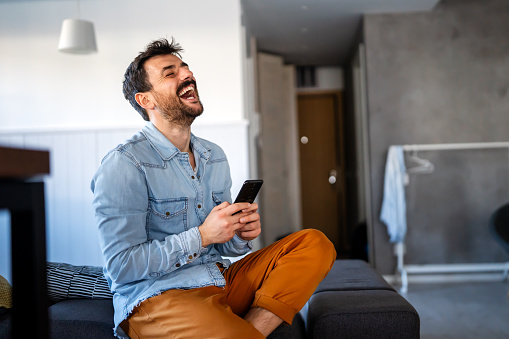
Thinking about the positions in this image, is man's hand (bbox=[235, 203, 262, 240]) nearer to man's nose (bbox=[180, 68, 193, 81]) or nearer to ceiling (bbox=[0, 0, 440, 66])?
man's nose (bbox=[180, 68, 193, 81])

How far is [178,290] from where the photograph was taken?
4.52 ft

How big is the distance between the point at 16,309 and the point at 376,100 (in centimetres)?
377

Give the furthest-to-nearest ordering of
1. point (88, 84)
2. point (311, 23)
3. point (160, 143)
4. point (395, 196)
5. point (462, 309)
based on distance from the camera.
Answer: point (311, 23), point (395, 196), point (88, 84), point (462, 309), point (160, 143)

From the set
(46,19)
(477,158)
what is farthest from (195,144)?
(477,158)

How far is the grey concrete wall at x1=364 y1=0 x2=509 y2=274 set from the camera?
3.91 meters

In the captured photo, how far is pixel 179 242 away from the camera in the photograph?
4.48ft

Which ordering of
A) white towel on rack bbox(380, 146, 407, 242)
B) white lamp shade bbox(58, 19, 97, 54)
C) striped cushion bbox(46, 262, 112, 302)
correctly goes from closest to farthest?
1. striped cushion bbox(46, 262, 112, 302)
2. white lamp shade bbox(58, 19, 97, 54)
3. white towel on rack bbox(380, 146, 407, 242)

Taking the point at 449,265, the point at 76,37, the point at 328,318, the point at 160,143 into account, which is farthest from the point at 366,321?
the point at 449,265

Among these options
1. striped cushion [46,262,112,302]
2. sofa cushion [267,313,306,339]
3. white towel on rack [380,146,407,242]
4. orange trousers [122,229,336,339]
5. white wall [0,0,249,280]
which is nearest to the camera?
orange trousers [122,229,336,339]

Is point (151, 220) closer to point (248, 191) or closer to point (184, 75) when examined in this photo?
point (248, 191)

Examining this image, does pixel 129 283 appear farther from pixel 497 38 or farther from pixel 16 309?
pixel 497 38

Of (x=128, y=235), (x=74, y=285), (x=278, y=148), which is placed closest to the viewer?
(x=128, y=235)

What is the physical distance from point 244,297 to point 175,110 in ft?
2.20

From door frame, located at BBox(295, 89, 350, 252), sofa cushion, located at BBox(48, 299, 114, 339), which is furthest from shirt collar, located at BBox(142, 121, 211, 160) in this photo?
door frame, located at BBox(295, 89, 350, 252)
